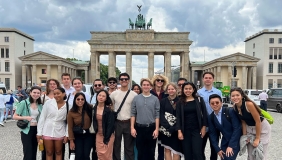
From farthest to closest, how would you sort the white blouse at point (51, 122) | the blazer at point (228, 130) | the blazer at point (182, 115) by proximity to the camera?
the white blouse at point (51, 122)
the blazer at point (182, 115)
the blazer at point (228, 130)

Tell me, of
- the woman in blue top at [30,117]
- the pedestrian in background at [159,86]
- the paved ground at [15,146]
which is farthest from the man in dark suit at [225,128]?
the woman in blue top at [30,117]

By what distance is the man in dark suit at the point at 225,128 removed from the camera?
17.3 ft

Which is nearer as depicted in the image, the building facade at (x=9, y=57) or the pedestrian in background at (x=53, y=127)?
the pedestrian in background at (x=53, y=127)

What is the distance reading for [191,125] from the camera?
5551mm

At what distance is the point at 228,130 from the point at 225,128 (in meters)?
0.07

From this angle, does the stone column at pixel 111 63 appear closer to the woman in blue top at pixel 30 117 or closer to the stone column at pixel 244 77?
the stone column at pixel 244 77

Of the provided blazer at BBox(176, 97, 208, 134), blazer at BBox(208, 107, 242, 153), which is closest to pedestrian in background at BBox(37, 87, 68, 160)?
blazer at BBox(176, 97, 208, 134)

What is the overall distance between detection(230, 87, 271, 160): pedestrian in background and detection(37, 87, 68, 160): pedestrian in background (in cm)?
366

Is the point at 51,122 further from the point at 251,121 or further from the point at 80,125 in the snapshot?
the point at 251,121

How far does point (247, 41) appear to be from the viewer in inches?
3196

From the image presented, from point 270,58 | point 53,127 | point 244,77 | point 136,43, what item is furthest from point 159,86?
point 270,58

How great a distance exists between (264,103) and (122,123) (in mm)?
16957

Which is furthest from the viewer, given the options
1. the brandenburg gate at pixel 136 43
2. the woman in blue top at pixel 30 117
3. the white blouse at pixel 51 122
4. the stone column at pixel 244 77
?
the stone column at pixel 244 77

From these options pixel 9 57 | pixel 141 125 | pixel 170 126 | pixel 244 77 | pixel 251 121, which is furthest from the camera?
pixel 9 57
